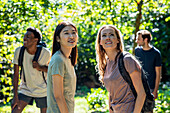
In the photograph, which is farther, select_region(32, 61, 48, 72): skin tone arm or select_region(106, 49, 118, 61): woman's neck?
select_region(32, 61, 48, 72): skin tone arm

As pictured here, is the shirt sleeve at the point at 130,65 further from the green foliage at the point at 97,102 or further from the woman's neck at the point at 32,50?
the green foliage at the point at 97,102

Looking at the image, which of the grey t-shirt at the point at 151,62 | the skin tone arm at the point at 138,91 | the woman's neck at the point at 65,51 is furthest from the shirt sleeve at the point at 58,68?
the grey t-shirt at the point at 151,62

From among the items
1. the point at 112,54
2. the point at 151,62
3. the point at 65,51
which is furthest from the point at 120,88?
the point at 151,62

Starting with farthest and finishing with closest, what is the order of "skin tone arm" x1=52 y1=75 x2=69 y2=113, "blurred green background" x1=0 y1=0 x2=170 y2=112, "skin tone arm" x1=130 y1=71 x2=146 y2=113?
"blurred green background" x1=0 y1=0 x2=170 y2=112 < "skin tone arm" x1=130 y1=71 x2=146 y2=113 < "skin tone arm" x1=52 y1=75 x2=69 y2=113

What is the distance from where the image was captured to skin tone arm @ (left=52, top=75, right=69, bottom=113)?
2.28m

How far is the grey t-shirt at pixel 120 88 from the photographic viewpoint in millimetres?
2449

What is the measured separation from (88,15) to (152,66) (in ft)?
7.05

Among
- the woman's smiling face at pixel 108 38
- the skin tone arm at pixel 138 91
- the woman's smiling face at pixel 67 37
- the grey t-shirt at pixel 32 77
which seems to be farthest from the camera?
the grey t-shirt at pixel 32 77

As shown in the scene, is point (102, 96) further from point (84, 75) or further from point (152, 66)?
point (84, 75)

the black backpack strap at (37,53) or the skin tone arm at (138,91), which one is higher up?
the black backpack strap at (37,53)

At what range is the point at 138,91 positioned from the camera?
7.93 feet

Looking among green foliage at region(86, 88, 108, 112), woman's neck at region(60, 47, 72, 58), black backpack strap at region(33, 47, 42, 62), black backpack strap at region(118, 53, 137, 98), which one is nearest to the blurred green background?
black backpack strap at region(33, 47, 42, 62)

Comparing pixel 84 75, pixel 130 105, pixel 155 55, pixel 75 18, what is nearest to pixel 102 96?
pixel 75 18

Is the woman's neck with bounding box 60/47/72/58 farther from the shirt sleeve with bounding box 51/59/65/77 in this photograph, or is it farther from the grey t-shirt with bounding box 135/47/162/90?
the grey t-shirt with bounding box 135/47/162/90
